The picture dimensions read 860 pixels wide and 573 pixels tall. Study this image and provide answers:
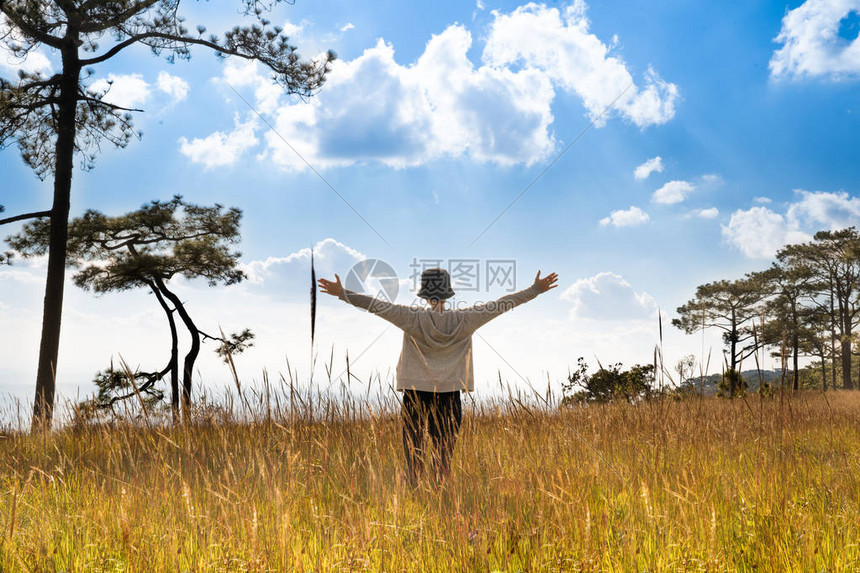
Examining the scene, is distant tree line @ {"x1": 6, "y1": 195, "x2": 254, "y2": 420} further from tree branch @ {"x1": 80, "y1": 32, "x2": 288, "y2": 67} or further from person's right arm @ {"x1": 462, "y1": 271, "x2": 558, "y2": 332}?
person's right arm @ {"x1": 462, "y1": 271, "x2": 558, "y2": 332}

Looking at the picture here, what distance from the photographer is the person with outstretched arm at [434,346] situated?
16.1 ft

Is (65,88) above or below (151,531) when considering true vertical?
above

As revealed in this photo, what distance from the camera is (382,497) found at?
12.4 ft

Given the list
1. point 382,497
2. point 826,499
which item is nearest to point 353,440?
point 382,497

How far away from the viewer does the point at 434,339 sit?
5043 millimetres

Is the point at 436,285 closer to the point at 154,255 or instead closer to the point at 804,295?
the point at 154,255

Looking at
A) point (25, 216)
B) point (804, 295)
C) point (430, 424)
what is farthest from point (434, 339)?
point (804, 295)

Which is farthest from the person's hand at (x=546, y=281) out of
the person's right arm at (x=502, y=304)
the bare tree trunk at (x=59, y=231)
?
the bare tree trunk at (x=59, y=231)

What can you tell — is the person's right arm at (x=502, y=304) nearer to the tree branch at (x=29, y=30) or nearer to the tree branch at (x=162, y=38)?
the tree branch at (x=162, y=38)

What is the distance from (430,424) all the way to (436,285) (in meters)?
1.25

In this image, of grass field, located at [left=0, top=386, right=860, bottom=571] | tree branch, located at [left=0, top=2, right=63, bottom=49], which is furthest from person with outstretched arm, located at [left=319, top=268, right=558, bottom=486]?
tree branch, located at [left=0, top=2, right=63, bottom=49]

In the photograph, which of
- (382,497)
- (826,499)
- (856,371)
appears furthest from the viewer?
(856,371)

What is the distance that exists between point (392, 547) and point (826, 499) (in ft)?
11.8

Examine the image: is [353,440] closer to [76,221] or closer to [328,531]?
[328,531]
